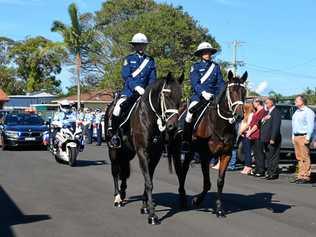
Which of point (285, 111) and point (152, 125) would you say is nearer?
point (152, 125)

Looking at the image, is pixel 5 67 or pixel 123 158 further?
pixel 5 67

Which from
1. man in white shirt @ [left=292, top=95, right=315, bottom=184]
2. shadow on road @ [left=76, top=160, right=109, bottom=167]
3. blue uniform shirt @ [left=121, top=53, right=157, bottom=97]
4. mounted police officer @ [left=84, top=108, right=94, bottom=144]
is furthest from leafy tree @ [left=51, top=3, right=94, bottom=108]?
blue uniform shirt @ [left=121, top=53, right=157, bottom=97]

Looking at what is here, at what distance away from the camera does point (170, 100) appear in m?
8.93

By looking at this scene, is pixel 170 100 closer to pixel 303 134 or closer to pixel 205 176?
pixel 205 176

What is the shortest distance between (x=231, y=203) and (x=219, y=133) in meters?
1.87

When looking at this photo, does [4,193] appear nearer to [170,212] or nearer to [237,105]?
[170,212]

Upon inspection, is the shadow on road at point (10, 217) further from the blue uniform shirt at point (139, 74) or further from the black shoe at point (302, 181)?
the black shoe at point (302, 181)

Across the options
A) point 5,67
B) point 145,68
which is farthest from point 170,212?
point 5,67

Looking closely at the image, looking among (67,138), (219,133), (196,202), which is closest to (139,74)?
(219,133)

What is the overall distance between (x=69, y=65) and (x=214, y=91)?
5640cm

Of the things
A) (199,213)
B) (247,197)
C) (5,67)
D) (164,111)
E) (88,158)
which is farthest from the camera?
(5,67)

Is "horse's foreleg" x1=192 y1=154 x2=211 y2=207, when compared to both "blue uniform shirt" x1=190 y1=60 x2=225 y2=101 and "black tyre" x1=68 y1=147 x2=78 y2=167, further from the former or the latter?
"black tyre" x1=68 y1=147 x2=78 y2=167

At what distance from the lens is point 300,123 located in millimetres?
14734

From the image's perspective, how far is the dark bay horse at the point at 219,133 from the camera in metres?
9.44
